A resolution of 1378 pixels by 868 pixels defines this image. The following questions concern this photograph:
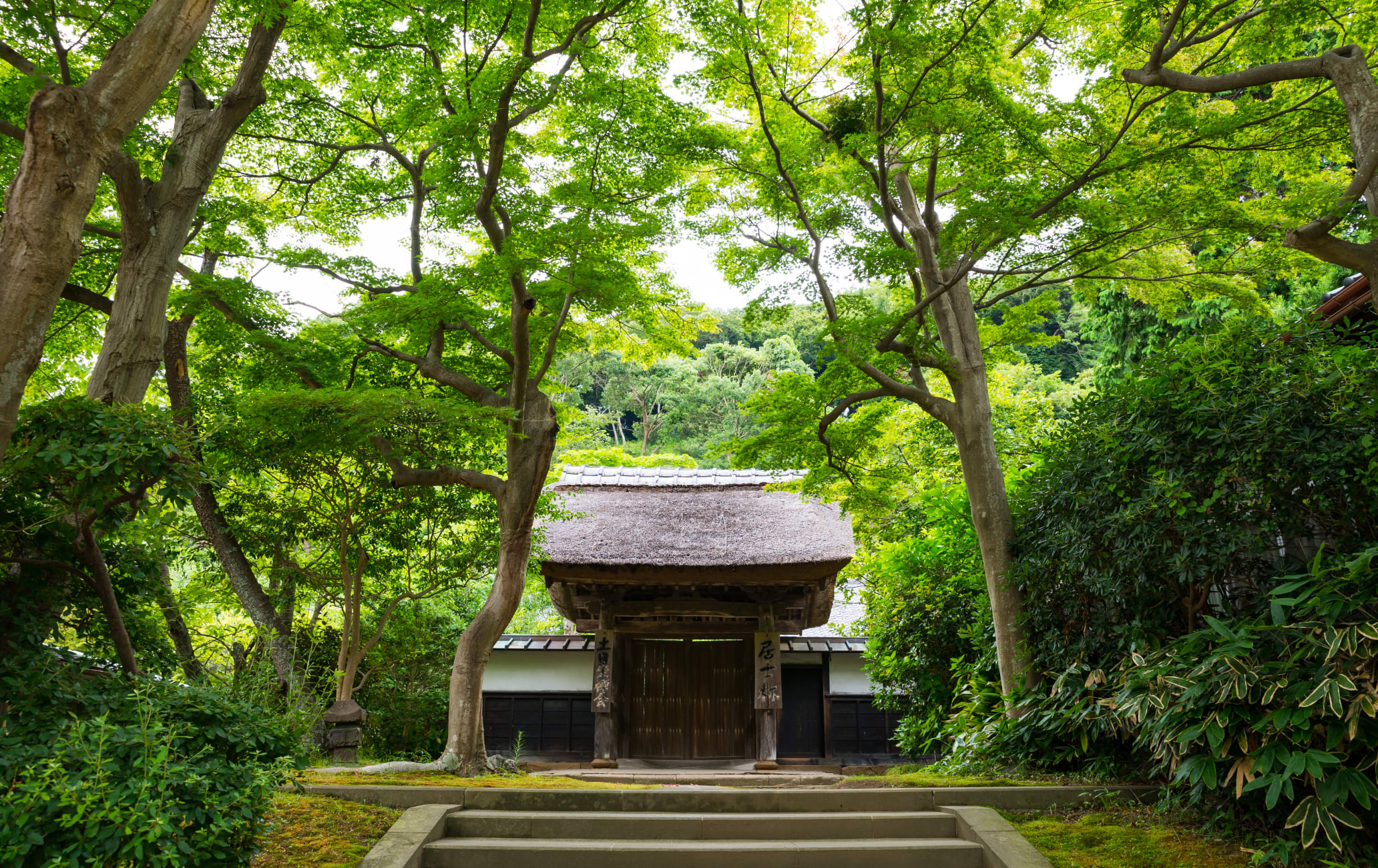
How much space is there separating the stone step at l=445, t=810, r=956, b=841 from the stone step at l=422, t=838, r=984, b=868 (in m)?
0.34

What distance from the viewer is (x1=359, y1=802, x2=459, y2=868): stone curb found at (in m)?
3.91

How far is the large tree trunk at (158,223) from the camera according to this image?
16.7ft

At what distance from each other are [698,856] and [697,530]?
→ 631 cm

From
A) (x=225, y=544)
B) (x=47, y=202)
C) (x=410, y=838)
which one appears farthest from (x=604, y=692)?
(x=47, y=202)

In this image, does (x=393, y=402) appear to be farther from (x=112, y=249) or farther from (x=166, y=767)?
A: (x=166, y=767)

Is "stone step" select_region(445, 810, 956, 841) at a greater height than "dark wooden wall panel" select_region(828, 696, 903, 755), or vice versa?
"stone step" select_region(445, 810, 956, 841)

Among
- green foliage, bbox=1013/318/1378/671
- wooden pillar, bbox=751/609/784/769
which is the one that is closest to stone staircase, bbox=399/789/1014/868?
green foliage, bbox=1013/318/1378/671

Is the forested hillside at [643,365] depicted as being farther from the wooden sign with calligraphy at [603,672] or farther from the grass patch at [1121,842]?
the wooden sign with calligraphy at [603,672]

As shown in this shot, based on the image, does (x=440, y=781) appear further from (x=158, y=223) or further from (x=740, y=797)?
(x=158, y=223)

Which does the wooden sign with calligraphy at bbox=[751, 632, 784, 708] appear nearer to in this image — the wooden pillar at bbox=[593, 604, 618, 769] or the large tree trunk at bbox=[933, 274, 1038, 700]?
the wooden pillar at bbox=[593, 604, 618, 769]

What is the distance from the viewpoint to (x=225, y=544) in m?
8.88

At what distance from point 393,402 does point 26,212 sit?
335 centimetres

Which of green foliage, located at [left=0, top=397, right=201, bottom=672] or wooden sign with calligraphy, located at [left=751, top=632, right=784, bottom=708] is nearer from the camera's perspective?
green foliage, located at [left=0, top=397, right=201, bottom=672]

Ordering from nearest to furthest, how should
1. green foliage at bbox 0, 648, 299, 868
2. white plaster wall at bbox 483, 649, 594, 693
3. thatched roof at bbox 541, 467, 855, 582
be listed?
1. green foliage at bbox 0, 648, 299, 868
2. thatched roof at bbox 541, 467, 855, 582
3. white plaster wall at bbox 483, 649, 594, 693
